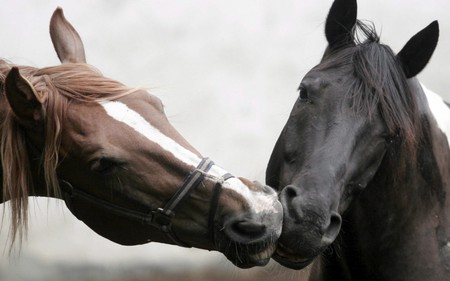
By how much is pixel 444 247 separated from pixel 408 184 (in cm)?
31

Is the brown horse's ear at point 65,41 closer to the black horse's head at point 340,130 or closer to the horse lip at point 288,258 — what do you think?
the black horse's head at point 340,130

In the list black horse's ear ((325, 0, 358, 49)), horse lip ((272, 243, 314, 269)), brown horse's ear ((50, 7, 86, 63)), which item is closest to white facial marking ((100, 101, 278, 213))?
horse lip ((272, 243, 314, 269))

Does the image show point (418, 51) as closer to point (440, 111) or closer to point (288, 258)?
point (440, 111)

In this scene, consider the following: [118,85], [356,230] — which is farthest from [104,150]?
[356,230]

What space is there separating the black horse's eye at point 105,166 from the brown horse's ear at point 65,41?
654 mm

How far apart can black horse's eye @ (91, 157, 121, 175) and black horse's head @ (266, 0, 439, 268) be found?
2.07 ft

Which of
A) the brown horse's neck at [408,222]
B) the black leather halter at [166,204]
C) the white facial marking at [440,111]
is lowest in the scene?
the brown horse's neck at [408,222]

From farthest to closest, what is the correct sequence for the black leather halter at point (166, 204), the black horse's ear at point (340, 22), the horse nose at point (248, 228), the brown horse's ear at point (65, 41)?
the black horse's ear at point (340, 22), the brown horse's ear at point (65, 41), the black leather halter at point (166, 204), the horse nose at point (248, 228)

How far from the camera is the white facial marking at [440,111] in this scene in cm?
325

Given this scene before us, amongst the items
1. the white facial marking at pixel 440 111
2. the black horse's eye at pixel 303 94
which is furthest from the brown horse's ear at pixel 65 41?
the white facial marking at pixel 440 111

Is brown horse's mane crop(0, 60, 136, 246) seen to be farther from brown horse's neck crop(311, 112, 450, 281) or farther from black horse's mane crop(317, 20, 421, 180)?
brown horse's neck crop(311, 112, 450, 281)

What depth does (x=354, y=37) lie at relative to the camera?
11.0ft

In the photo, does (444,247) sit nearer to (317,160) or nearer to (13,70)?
(317,160)

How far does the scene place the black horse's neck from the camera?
3.11 m
